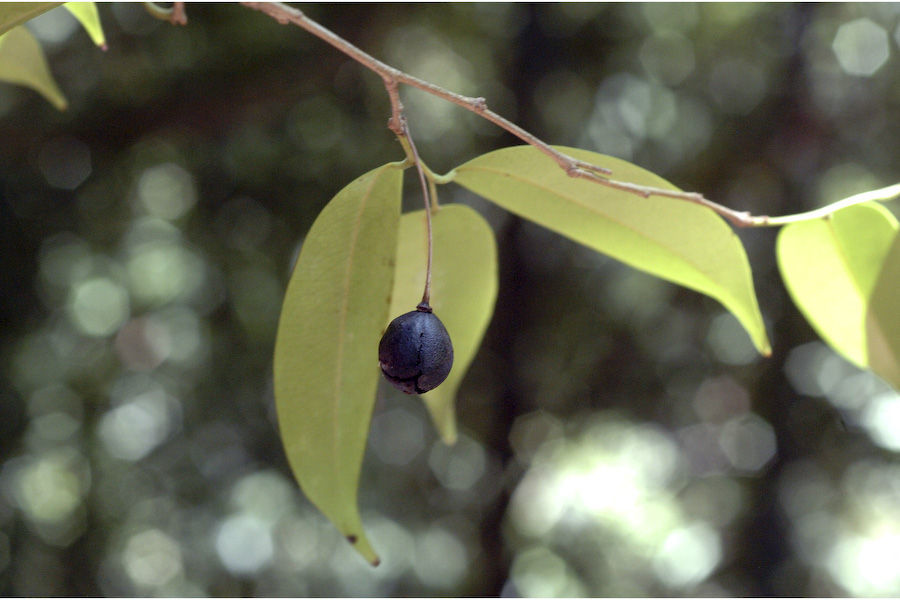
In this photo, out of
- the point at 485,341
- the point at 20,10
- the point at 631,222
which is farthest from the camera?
the point at 485,341

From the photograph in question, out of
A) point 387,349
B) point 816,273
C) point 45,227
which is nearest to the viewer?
point 387,349

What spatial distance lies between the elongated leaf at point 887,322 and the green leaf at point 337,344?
294 millimetres

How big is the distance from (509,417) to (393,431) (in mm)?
236

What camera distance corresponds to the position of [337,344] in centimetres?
43

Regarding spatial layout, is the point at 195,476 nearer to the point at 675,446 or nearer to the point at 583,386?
the point at 583,386

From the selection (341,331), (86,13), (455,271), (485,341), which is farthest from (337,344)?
(485,341)

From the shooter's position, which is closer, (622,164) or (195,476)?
(622,164)

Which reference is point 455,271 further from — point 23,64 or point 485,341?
point 485,341

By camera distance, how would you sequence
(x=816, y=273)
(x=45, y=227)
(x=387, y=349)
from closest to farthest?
1. (x=387, y=349)
2. (x=816, y=273)
3. (x=45, y=227)

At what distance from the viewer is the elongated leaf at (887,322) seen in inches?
17.1

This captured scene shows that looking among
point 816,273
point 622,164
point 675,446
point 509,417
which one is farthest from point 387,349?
point 675,446

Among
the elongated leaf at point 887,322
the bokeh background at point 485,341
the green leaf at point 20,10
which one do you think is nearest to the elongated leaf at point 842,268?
the elongated leaf at point 887,322

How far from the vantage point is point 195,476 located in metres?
1.47

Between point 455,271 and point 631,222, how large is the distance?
0.43 ft
